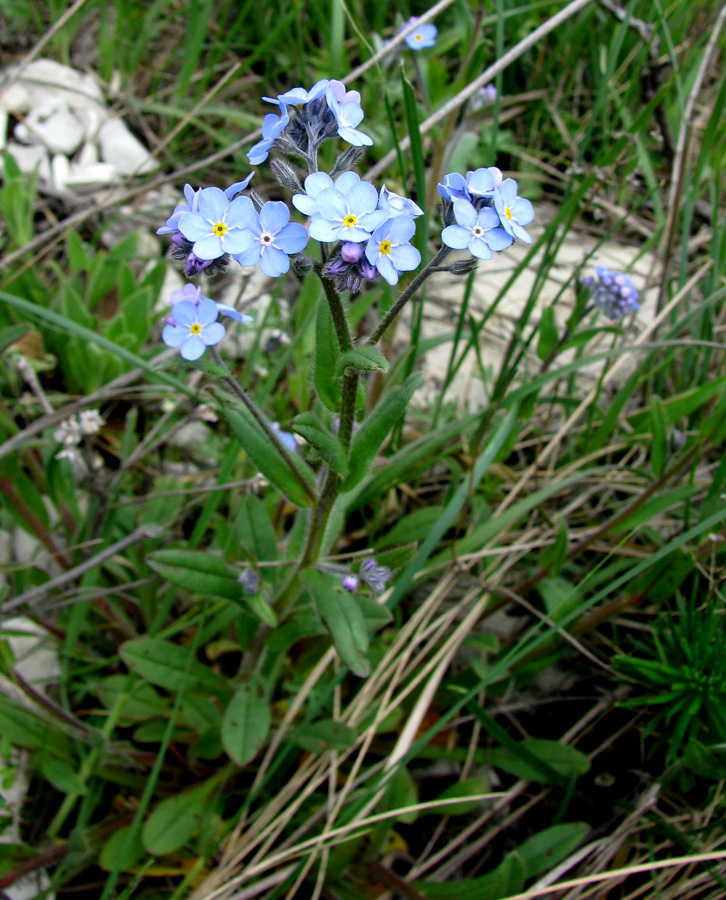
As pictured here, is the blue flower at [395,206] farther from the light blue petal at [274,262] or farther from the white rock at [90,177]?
the white rock at [90,177]

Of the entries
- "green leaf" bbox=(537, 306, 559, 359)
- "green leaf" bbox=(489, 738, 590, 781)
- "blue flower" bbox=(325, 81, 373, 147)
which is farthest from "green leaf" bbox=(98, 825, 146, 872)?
"green leaf" bbox=(537, 306, 559, 359)

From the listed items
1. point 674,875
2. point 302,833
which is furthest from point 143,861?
point 674,875

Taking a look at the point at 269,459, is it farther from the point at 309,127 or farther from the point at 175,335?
the point at 309,127

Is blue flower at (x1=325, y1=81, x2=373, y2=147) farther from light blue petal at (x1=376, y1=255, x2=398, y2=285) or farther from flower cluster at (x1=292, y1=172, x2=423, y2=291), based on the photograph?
light blue petal at (x1=376, y1=255, x2=398, y2=285)

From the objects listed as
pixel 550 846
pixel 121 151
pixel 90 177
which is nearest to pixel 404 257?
pixel 550 846

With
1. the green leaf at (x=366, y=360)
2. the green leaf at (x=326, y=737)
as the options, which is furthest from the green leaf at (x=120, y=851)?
the green leaf at (x=366, y=360)

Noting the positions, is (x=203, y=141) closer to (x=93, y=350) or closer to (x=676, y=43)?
(x=93, y=350)
